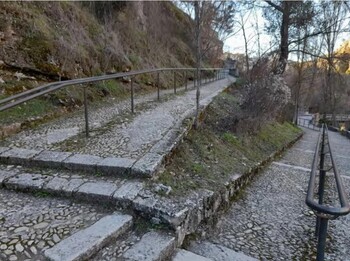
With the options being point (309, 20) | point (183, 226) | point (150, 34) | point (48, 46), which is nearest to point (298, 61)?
point (309, 20)

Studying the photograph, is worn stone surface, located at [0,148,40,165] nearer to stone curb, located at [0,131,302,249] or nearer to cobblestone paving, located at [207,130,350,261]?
stone curb, located at [0,131,302,249]

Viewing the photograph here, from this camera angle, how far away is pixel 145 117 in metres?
5.03

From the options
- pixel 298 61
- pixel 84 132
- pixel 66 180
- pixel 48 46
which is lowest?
pixel 66 180

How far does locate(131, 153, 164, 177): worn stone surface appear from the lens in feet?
9.06

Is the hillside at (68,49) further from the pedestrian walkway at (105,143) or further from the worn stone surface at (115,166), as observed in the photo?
the worn stone surface at (115,166)

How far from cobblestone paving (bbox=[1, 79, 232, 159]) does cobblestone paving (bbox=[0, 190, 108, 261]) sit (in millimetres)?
867

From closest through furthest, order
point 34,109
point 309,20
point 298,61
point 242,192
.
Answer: point 242,192
point 34,109
point 309,20
point 298,61

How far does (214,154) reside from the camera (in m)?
4.19

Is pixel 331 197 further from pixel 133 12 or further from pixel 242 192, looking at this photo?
pixel 133 12

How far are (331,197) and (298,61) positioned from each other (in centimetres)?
1466

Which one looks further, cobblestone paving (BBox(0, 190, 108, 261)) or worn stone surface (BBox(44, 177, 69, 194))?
worn stone surface (BBox(44, 177, 69, 194))

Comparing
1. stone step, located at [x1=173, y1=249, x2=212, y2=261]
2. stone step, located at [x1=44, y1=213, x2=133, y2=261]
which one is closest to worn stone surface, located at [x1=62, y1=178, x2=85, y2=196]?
stone step, located at [x1=44, y1=213, x2=133, y2=261]

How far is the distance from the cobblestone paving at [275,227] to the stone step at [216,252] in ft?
0.54

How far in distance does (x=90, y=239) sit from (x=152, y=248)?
0.45 m
